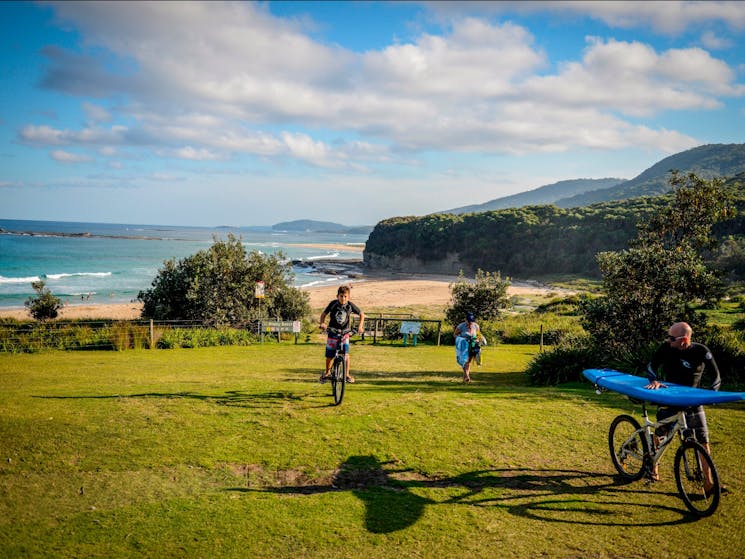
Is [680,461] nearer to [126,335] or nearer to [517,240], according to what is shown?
[126,335]

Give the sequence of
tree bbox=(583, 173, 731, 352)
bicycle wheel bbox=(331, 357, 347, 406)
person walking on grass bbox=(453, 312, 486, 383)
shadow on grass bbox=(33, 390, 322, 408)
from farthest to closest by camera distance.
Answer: tree bbox=(583, 173, 731, 352) < person walking on grass bbox=(453, 312, 486, 383) < shadow on grass bbox=(33, 390, 322, 408) < bicycle wheel bbox=(331, 357, 347, 406)

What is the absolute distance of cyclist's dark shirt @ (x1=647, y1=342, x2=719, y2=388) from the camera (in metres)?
6.34

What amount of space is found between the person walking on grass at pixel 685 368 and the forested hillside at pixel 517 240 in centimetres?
9452

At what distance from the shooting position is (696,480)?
611cm

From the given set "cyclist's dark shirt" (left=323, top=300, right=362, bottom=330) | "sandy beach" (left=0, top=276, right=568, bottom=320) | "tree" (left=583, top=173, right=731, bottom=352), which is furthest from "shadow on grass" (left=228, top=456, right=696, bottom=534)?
"sandy beach" (left=0, top=276, right=568, bottom=320)

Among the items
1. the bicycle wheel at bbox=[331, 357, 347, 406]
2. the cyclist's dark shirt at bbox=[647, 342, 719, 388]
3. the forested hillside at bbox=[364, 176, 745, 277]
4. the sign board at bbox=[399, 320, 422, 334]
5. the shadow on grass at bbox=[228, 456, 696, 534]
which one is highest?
the forested hillside at bbox=[364, 176, 745, 277]

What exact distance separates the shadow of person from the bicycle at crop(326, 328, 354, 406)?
7.60 ft

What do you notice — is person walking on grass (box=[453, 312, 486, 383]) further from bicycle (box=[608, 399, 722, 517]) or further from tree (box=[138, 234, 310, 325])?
tree (box=[138, 234, 310, 325])

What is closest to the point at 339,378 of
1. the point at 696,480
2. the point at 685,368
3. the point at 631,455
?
the point at 631,455

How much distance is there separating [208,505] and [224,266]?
2382 cm

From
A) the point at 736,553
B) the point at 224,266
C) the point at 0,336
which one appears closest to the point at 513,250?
the point at 224,266

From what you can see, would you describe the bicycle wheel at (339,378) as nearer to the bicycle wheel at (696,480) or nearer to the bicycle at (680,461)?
the bicycle at (680,461)

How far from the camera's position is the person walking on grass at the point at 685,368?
247 inches

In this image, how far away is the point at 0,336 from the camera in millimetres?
20734
